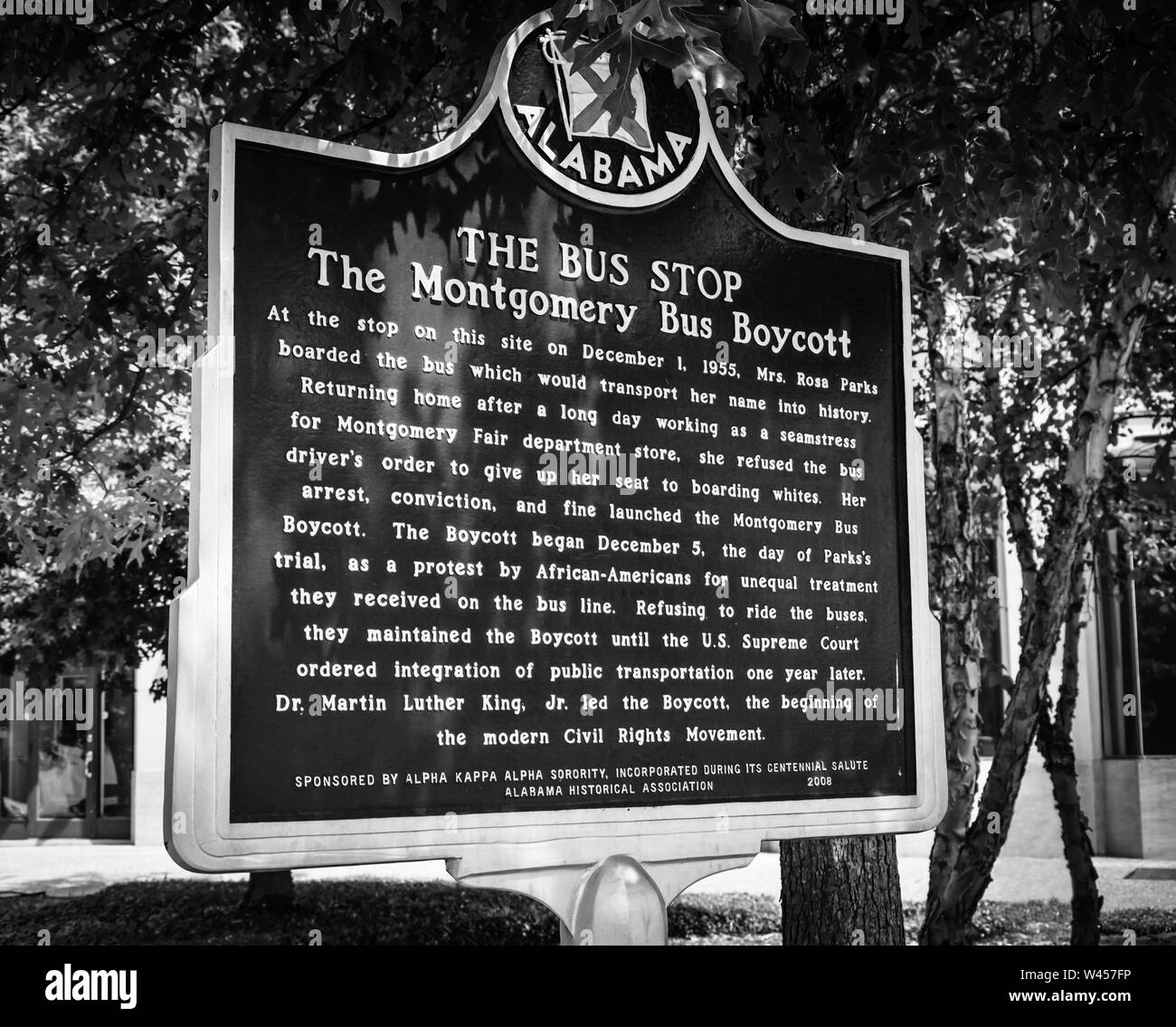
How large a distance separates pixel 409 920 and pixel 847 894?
7.45 metres

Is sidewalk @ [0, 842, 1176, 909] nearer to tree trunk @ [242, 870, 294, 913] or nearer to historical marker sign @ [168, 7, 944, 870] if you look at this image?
tree trunk @ [242, 870, 294, 913]

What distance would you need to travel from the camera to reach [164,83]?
24.8 ft

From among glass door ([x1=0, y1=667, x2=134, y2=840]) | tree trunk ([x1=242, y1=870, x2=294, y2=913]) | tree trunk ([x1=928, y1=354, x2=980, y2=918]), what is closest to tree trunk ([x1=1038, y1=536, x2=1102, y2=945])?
tree trunk ([x1=928, y1=354, x2=980, y2=918])

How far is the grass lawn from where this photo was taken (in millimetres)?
11703

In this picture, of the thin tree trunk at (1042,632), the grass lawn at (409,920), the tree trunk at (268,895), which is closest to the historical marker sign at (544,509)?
the thin tree trunk at (1042,632)

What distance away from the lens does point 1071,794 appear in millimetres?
9023

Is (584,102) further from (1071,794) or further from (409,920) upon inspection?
(409,920)

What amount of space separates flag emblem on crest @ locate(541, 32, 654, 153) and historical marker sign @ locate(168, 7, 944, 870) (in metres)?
0.02

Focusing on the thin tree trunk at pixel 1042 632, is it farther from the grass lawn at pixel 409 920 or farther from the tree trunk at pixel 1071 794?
the grass lawn at pixel 409 920

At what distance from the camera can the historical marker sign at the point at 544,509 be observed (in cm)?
347

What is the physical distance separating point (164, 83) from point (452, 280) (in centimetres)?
458

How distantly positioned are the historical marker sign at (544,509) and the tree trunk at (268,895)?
32.4 ft
